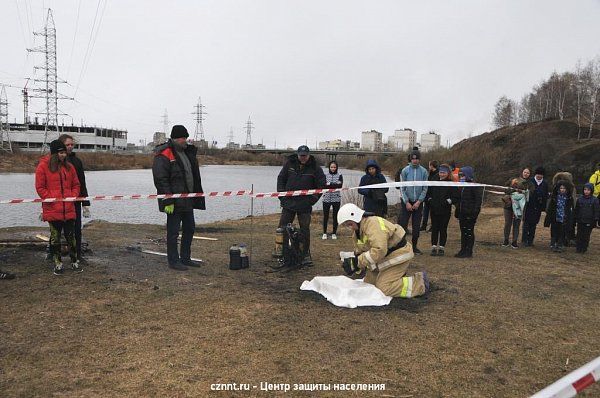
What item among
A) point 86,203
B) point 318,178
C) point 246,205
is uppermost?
point 318,178

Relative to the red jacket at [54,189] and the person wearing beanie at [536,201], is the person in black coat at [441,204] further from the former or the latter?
the red jacket at [54,189]

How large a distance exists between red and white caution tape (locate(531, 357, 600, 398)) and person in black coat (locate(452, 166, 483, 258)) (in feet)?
21.2

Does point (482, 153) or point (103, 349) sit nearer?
point (103, 349)

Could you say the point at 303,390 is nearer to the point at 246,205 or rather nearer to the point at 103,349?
the point at 103,349

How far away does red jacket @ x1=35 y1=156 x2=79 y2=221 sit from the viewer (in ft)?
21.0

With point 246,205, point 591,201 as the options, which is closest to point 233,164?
point 246,205

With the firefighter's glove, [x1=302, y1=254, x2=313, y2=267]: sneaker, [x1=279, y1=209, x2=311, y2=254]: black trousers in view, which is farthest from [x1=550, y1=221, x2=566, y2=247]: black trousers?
the firefighter's glove

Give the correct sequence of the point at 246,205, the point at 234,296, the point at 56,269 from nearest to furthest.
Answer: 1. the point at 234,296
2. the point at 56,269
3. the point at 246,205

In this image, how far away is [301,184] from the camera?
7.68 m

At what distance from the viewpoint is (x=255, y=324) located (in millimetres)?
4852

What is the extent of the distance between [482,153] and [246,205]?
32574 millimetres

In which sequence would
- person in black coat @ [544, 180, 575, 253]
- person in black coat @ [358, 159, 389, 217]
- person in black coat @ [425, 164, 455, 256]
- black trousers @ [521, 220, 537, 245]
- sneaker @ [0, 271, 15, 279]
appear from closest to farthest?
1. sneaker @ [0, 271, 15, 279]
2. person in black coat @ [425, 164, 455, 256]
3. person in black coat @ [358, 159, 389, 217]
4. person in black coat @ [544, 180, 575, 253]
5. black trousers @ [521, 220, 537, 245]

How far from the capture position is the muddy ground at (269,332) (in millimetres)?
3711

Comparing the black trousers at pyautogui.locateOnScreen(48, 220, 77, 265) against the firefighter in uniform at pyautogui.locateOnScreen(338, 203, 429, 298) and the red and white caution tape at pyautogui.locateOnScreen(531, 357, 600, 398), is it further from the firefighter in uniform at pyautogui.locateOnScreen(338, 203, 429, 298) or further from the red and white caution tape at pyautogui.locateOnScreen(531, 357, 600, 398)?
the red and white caution tape at pyautogui.locateOnScreen(531, 357, 600, 398)
